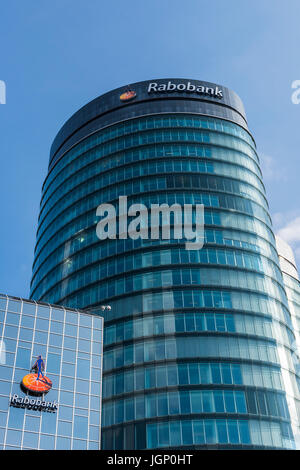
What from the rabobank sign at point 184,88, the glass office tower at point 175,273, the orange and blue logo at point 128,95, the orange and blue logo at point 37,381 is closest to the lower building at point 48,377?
the orange and blue logo at point 37,381

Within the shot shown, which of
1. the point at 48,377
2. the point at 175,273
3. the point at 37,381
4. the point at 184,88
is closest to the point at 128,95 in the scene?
the point at 184,88

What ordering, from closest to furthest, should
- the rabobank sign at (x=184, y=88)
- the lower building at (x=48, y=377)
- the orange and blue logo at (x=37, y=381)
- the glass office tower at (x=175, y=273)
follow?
1. the lower building at (x=48, y=377)
2. the orange and blue logo at (x=37, y=381)
3. the glass office tower at (x=175, y=273)
4. the rabobank sign at (x=184, y=88)

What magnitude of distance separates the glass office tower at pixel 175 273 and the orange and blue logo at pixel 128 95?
11.3 inches

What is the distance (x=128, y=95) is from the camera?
4510 inches

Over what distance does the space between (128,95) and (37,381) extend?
234ft

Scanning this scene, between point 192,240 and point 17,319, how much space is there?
1416 inches

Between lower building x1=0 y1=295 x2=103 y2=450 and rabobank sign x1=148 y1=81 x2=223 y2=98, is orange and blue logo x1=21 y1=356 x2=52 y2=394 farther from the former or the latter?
rabobank sign x1=148 y1=81 x2=223 y2=98

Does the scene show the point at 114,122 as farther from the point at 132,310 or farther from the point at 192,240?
the point at 132,310

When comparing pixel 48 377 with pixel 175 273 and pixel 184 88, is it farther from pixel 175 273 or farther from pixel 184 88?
pixel 184 88

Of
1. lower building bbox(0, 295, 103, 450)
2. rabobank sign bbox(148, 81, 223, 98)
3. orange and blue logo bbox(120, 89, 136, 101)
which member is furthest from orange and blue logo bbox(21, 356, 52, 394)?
rabobank sign bbox(148, 81, 223, 98)

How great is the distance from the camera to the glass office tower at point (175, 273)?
246 ft

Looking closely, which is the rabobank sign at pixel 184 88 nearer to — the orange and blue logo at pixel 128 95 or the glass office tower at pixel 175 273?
the glass office tower at pixel 175 273
